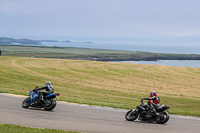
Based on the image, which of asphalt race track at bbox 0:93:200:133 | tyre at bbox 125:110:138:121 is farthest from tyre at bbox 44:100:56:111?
tyre at bbox 125:110:138:121

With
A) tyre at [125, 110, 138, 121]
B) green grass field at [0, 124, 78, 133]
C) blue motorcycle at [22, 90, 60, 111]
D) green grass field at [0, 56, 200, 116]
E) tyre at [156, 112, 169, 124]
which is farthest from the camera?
green grass field at [0, 56, 200, 116]

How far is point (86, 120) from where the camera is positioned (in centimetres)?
1762

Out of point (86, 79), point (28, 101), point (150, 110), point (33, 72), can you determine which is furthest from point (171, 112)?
point (33, 72)

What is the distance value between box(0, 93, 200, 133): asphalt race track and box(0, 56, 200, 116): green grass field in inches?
246

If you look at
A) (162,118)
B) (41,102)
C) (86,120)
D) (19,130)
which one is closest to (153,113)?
(162,118)

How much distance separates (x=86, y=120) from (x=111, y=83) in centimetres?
2514

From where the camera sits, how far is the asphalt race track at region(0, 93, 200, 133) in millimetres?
15516

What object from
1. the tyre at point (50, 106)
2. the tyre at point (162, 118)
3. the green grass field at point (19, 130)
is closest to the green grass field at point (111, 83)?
the tyre at point (50, 106)

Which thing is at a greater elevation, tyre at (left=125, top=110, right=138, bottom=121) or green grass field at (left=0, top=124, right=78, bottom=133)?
tyre at (left=125, top=110, right=138, bottom=121)

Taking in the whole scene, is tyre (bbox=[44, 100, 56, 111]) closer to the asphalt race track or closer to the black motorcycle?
the asphalt race track

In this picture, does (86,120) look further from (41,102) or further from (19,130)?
(19,130)

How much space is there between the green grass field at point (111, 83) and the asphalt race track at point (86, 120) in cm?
625

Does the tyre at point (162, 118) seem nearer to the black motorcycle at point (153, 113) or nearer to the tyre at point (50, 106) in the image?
the black motorcycle at point (153, 113)

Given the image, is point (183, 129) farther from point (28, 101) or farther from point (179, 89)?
point (179, 89)
